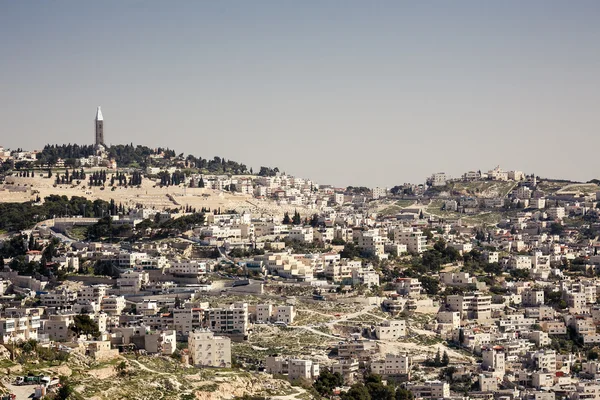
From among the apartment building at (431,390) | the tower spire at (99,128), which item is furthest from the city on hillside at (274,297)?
the tower spire at (99,128)

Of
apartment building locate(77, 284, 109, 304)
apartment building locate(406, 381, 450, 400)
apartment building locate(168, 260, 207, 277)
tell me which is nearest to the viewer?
apartment building locate(406, 381, 450, 400)

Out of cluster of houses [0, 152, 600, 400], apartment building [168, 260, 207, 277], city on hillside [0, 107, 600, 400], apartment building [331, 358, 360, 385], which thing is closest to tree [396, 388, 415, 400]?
city on hillside [0, 107, 600, 400]

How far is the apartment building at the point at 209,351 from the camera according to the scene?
45.1 m

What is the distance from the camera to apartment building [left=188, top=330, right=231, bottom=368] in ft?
148

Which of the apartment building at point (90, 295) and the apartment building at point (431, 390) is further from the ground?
the apartment building at point (90, 295)

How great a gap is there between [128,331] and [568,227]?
50.5 metres

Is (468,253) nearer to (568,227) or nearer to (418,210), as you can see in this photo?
(568,227)

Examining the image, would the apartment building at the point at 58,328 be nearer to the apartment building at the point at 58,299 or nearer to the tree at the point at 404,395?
the apartment building at the point at 58,299

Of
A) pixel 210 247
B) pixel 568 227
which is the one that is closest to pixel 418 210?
pixel 568 227

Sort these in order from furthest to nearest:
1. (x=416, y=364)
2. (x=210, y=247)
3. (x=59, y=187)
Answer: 1. (x=59, y=187)
2. (x=210, y=247)
3. (x=416, y=364)

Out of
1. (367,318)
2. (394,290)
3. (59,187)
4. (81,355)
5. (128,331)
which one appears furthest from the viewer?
(59,187)

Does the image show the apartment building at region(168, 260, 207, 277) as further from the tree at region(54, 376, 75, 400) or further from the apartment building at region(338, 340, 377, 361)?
the tree at region(54, 376, 75, 400)

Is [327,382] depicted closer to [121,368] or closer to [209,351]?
[209,351]

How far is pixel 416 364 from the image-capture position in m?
50.1
